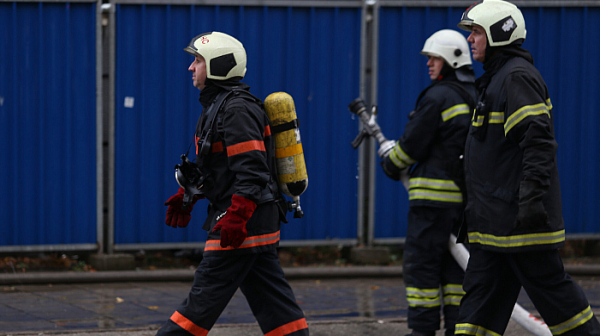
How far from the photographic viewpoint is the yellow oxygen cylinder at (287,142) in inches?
156

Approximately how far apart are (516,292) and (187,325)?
1621 millimetres

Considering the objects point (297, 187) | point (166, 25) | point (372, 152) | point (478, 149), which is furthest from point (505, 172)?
point (166, 25)

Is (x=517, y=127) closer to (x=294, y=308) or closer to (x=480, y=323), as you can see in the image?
(x=480, y=323)

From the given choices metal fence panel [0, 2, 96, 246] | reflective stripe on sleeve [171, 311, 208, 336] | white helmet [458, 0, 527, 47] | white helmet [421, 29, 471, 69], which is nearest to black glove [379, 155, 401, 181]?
white helmet [421, 29, 471, 69]

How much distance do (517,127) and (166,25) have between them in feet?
13.5

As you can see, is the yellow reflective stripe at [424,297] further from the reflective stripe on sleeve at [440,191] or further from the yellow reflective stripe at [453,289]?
the reflective stripe on sleeve at [440,191]

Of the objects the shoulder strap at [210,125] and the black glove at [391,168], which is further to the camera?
the black glove at [391,168]

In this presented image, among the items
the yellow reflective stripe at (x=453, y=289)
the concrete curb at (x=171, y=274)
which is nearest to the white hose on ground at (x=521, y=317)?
the yellow reflective stripe at (x=453, y=289)

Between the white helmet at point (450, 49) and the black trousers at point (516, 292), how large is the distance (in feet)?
4.93

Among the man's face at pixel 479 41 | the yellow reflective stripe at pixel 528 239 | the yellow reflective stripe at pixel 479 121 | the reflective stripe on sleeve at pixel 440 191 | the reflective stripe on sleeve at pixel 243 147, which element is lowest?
the yellow reflective stripe at pixel 528 239

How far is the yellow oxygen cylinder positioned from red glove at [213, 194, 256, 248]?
0.40 metres

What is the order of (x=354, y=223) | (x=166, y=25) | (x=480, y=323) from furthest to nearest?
1. (x=354, y=223)
2. (x=166, y=25)
3. (x=480, y=323)

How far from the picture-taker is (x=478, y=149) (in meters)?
3.90

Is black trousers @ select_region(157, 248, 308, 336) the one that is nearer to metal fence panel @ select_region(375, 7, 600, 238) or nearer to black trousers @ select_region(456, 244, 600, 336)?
black trousers @ select_region(456, 244, 600, 336)
